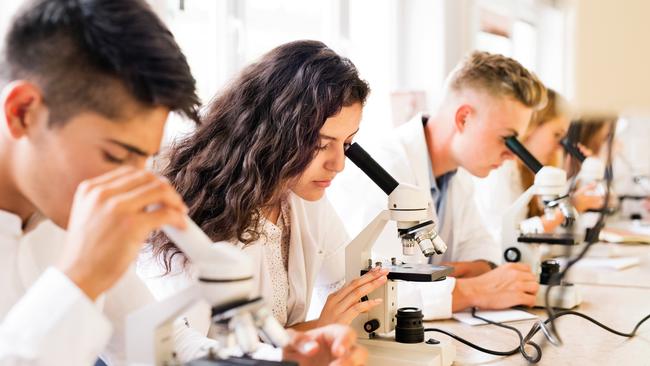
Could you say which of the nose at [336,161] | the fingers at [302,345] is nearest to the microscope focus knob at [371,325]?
the nose at [336,161]

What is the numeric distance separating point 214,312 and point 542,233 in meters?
1.66

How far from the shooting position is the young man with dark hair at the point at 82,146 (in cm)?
81

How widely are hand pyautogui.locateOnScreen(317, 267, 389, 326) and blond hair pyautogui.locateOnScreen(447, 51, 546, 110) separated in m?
1.16

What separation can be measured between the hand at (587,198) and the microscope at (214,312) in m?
2.76

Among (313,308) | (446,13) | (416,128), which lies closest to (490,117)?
(416,128)

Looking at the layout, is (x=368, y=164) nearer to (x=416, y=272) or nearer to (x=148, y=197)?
(x=416, y=272)

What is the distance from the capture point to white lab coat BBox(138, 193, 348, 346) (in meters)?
1.64

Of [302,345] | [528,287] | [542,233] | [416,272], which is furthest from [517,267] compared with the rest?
[302,345]

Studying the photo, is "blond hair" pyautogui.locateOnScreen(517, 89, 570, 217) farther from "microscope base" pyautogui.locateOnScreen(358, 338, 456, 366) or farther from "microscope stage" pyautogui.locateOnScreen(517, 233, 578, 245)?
"microscope base" pyautogui.locateOnScreen(358, 338, 456, 366)

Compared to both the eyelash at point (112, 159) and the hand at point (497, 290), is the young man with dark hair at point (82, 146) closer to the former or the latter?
the eyelash at point (112, 159)

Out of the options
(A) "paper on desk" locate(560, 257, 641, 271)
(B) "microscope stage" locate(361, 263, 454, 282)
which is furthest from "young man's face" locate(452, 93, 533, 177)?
(B) "microscope stage" locate(361, 263, 454, 282)

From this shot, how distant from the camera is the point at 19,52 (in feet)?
3.02

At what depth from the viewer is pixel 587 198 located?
11.1ft

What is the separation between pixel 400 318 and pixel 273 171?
17.7 inches
